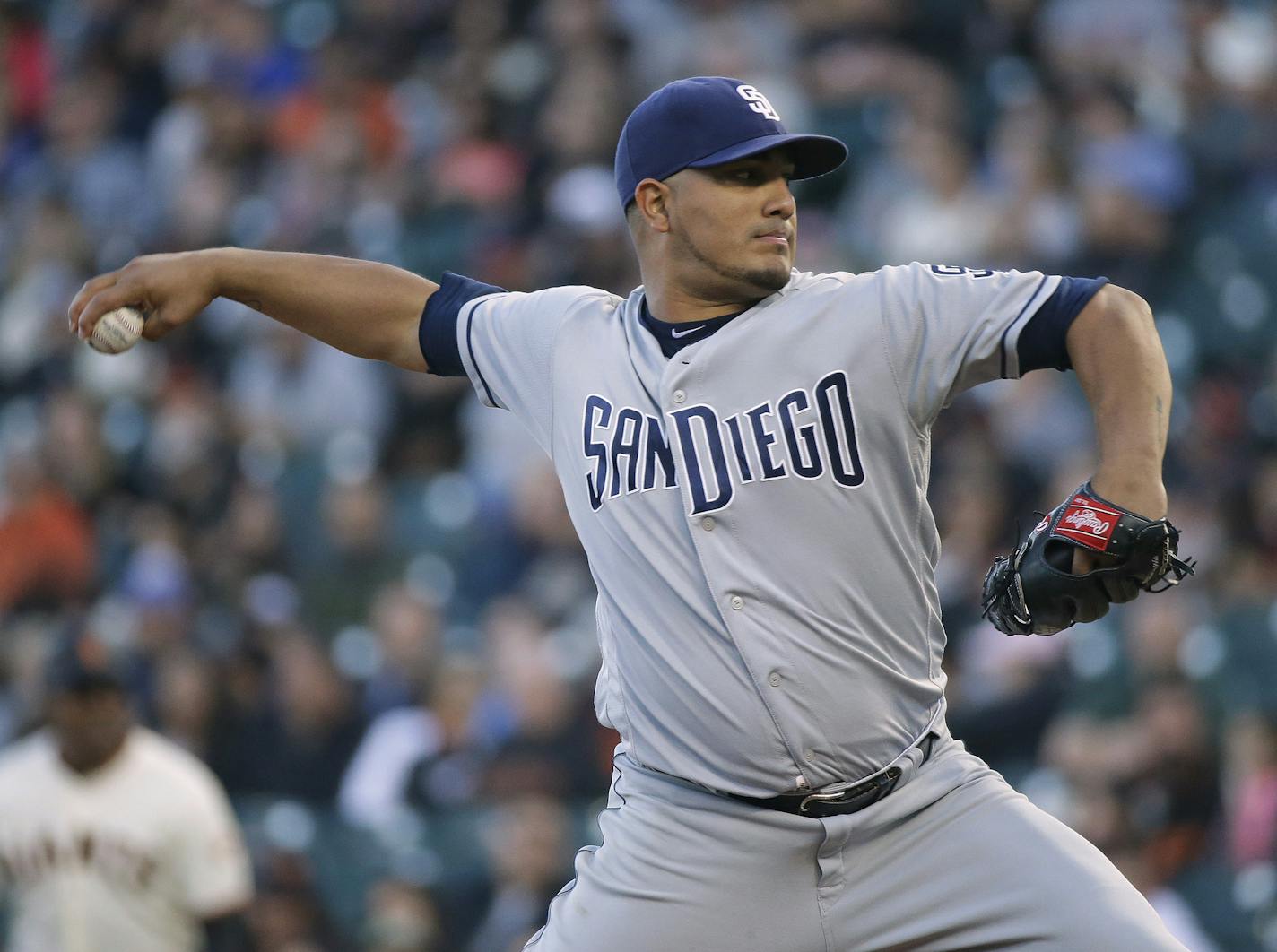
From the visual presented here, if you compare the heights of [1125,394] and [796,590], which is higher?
[1125,394]

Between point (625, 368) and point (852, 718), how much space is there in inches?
30.8

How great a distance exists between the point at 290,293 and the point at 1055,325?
1504mm

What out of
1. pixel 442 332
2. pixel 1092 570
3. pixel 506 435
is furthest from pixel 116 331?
pixel 506 435

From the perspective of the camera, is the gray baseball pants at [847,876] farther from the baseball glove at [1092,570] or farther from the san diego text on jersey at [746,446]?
the san diego text on jersey at [746,446]

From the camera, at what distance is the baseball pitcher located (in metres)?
3.01

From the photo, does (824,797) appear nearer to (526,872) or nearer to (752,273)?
(752,273)

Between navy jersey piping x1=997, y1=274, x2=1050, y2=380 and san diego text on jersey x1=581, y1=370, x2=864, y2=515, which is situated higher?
navy jersey piping x1=997, y1=274, x2=1050, y2=380

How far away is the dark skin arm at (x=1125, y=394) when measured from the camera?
9.23 feet

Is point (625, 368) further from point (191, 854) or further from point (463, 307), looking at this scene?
point (191, 854)

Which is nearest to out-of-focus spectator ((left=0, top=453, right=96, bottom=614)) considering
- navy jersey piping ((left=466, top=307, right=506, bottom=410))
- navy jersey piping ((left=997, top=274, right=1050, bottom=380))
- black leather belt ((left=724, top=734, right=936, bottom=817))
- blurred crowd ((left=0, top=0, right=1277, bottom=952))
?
blurred crowd ((left=0, top=0, right=1277, bottom=952))

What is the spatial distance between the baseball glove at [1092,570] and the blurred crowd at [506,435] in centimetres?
313

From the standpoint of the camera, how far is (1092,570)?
2.81 m

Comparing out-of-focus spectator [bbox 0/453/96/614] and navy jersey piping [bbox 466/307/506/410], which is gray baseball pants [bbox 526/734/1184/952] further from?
out-of-focus spectator [bbox 0/453/96/614]

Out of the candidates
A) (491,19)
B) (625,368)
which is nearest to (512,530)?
(491,19)
